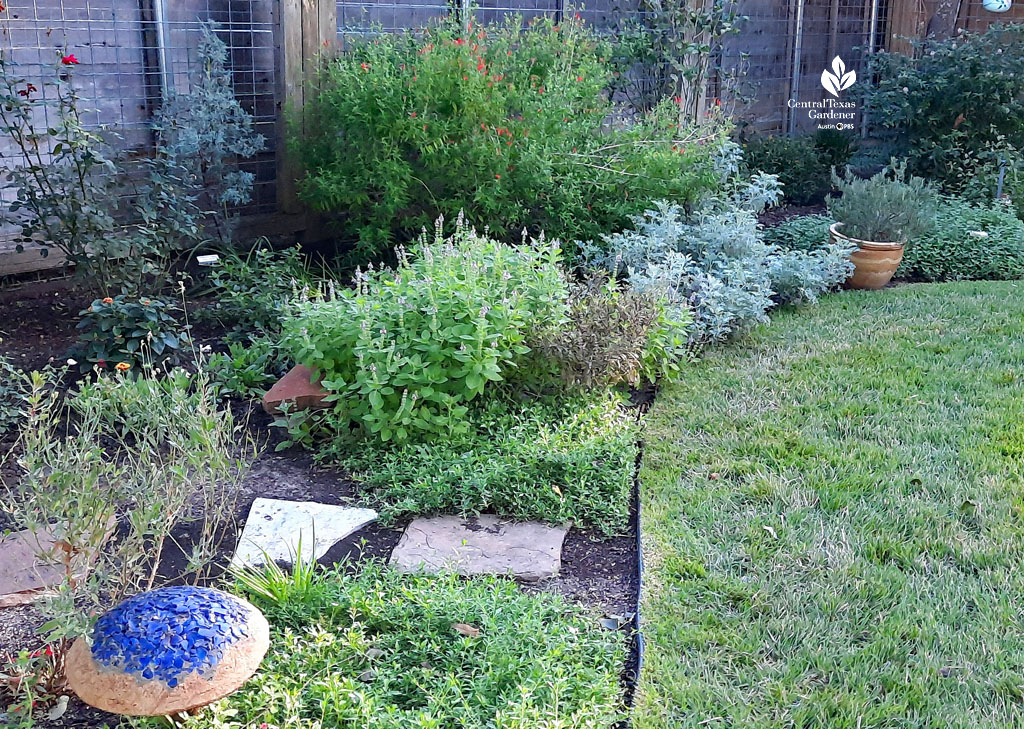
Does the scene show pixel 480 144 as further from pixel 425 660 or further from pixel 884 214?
pixel 425 660

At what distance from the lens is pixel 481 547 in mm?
3191

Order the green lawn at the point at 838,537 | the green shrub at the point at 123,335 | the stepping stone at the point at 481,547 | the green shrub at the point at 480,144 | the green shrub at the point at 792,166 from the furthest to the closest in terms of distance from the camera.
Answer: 1. the green shrub at the point at 792,166
2. the green shrub at the point at 480,144
3. the green shrub at the point at 123,335
4. the stepping stone at the point at 481,547
5. the green lawn at the point at 838,537

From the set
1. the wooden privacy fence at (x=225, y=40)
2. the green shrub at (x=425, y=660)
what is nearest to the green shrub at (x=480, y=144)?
the wooden privacy fence at (x=225, y=40)

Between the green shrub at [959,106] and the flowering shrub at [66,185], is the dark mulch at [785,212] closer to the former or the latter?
the green shrub at [959,106]

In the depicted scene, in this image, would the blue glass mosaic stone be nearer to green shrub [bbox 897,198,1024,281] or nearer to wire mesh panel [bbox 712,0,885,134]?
green shrub [bbox 897,198,1024,281]

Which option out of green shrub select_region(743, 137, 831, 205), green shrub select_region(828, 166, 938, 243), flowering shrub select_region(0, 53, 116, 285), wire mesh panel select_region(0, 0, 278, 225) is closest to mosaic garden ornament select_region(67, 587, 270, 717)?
flowering shrub select_region(0, 53, 116, 285)

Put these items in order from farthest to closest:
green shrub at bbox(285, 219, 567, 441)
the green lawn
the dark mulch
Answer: the dark mulch
green shrub at bbox(285, 219, 567, 441)
the green lawn

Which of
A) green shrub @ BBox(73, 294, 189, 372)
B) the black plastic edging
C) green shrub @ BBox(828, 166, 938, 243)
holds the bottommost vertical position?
the black plastic edging

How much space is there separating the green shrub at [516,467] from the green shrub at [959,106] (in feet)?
19.6

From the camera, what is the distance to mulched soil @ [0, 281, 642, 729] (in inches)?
107

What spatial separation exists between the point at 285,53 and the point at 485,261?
246cm

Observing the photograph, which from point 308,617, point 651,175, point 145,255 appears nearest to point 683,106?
A: point 651,175

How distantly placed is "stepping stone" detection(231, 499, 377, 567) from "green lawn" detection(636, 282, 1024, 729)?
1.09 m

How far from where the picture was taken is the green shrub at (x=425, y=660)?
2.32 meters
